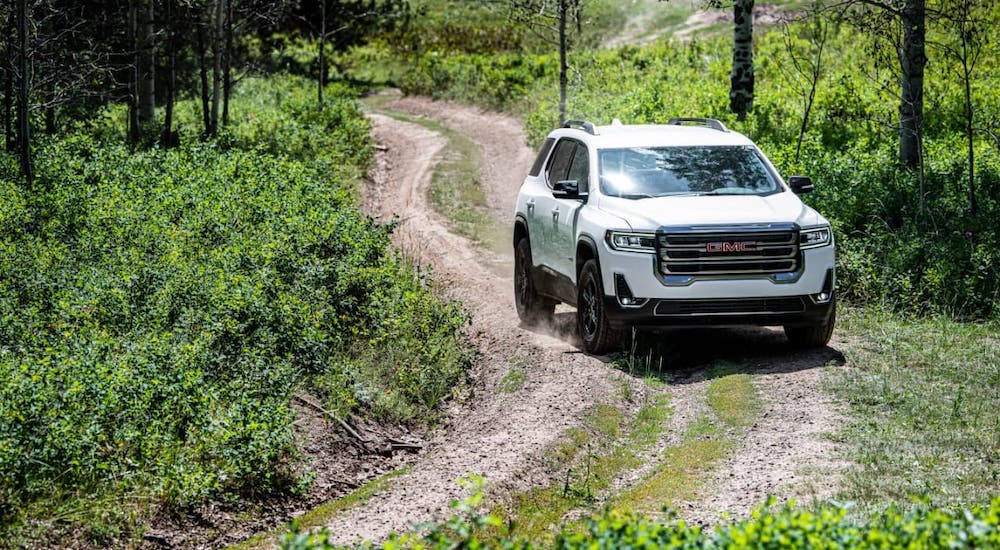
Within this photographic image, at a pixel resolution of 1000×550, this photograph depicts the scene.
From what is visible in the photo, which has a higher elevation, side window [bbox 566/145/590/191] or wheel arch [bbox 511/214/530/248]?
side window [bbox 566/145/590/191]

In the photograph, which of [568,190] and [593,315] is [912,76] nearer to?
[568,190]

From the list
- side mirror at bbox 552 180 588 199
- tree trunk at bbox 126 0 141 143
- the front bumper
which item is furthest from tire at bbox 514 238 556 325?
tree trunk at bbox 126 0 141 143

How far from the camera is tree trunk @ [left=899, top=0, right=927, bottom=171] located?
15.7 meters

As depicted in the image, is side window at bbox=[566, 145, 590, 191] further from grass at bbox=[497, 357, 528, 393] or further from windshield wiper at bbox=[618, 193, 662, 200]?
grass at bbox=[497, 357, 528, 393]

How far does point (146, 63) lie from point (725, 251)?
21.0m

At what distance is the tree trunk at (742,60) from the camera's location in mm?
20812

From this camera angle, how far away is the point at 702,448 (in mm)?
8320

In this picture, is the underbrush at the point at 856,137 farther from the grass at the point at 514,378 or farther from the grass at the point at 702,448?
the grass at the point at 514,378

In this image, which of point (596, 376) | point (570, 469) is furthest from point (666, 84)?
point (570, 469)

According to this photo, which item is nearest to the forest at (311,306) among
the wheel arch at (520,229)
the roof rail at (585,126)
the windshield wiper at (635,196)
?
the wheel arch at (520,229)

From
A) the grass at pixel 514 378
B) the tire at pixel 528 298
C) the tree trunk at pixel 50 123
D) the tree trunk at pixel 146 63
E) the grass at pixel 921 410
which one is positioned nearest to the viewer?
the grass at pixel 921 410

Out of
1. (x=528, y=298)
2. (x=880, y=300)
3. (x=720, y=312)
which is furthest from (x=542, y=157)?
(x=880, y=300)

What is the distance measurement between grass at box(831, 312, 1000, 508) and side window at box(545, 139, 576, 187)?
3.36 meters

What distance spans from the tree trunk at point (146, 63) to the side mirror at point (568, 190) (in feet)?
49.2
